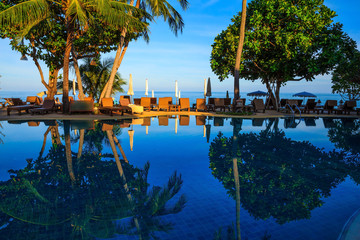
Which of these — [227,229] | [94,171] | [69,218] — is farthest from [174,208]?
[94,171]

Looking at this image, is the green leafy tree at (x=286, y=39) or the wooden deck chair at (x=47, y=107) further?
the green leafy tree at (x=286, y=39)

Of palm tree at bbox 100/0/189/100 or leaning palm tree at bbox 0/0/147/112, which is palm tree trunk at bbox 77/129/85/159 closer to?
leaning palm tree at bbox 0/0/147/112

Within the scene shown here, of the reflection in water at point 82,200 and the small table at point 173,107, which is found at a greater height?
the small table at point 173,107

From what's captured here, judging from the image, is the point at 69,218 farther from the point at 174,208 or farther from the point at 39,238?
the point at 174,208

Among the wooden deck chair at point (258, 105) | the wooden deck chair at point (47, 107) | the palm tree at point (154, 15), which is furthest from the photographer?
the wooden deck chair at point (258, 105)

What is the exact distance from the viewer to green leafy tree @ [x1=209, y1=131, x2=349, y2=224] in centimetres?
350

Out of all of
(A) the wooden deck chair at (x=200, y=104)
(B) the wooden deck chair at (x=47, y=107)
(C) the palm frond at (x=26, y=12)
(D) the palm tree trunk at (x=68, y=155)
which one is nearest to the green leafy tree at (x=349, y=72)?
(A) the wooden deck chair at (x=200, y=104)

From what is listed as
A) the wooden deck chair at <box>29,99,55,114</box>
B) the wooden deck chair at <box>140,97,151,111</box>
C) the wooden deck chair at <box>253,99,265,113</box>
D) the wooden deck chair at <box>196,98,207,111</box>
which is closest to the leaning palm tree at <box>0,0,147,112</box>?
the wooden deck chair at <box>29,99,55,114</box>

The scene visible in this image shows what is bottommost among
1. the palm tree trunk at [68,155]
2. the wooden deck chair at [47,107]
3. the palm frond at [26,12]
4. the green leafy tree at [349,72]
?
the palm tree trunk at [68,155]

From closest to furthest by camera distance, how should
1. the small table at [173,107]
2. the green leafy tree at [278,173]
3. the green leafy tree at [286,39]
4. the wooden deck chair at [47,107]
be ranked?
the green leafy tree at [278,173] < the wooden deck chair at [47,107] < the green leafy tree at [286,39] < the small table at [173,107]

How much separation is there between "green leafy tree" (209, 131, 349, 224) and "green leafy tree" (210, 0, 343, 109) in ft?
34.0

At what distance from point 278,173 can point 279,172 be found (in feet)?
0.26

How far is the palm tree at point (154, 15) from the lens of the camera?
1497 centimetres

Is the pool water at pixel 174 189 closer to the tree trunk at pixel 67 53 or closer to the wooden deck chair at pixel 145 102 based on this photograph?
the tree trunk at pixel 67 53
